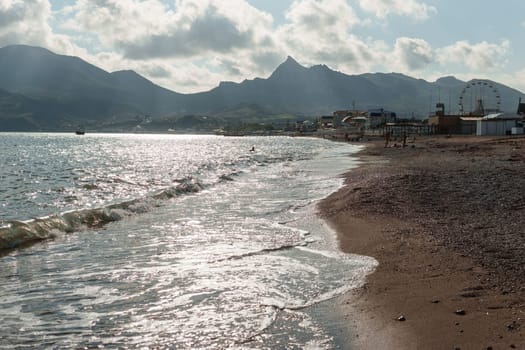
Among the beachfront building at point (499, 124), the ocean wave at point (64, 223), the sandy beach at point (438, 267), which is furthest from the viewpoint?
the beachfront building at point (499, 124)

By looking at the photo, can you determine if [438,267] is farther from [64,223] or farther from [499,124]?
[499,124]

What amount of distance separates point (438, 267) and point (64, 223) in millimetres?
13513

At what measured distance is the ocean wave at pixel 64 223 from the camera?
613 inches

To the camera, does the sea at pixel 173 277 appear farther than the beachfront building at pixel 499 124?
No

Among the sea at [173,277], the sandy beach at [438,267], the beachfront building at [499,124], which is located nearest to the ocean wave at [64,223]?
the sea at [173,277]

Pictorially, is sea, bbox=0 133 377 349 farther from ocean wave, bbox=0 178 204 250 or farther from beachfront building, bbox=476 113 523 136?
beachfront building, bbox=476 113 523 136

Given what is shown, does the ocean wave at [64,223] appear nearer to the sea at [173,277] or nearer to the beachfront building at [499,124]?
the sea at [173,277]

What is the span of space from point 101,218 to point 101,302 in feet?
37.5

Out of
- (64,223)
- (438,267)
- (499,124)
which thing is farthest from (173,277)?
(499,124)

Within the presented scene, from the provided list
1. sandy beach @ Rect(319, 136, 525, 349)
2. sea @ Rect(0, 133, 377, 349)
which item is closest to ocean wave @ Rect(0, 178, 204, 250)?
sea @ Rect(0, 133, 377, 349)

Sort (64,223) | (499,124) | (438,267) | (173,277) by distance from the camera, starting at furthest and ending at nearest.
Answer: (499,124) < (64,223) < (173,277) < (438,267)

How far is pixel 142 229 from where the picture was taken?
57.1 feet

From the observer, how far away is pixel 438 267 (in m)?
10.2

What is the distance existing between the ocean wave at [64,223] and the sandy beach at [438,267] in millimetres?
8784
